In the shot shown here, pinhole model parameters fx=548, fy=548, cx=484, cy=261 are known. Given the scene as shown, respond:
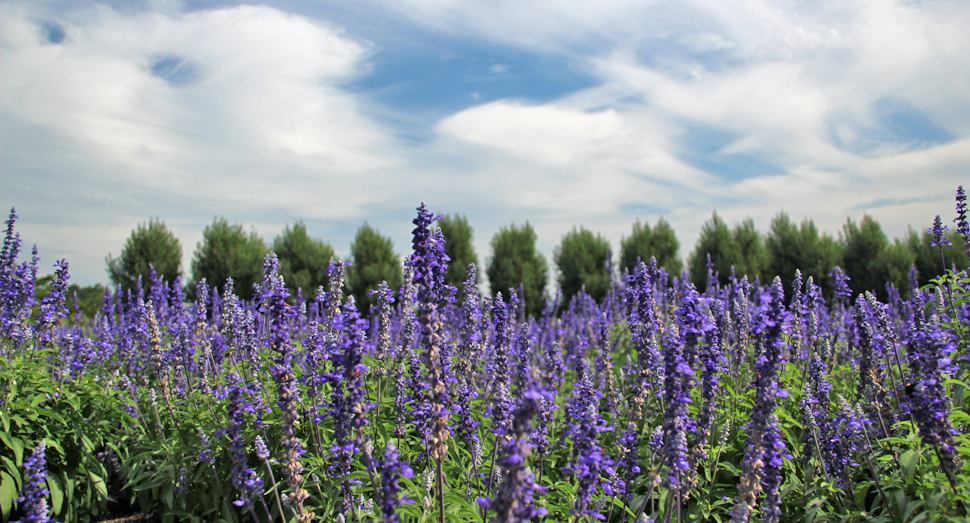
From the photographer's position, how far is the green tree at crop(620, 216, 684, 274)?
113 feet

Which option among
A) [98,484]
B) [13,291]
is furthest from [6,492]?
[13,291]

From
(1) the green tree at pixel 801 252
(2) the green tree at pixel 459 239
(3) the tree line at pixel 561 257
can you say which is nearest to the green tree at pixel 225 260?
(3) the tree line at pixel 561 257

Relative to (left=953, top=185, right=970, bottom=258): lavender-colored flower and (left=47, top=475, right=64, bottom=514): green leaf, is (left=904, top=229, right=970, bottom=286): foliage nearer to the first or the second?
(left=953, top=185, right=970, bottom=258): lavender-colored flower

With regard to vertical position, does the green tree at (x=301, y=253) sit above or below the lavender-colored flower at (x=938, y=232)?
above

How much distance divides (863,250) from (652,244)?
1218 cm

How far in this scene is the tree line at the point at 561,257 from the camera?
32000 mm

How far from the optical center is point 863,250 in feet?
108

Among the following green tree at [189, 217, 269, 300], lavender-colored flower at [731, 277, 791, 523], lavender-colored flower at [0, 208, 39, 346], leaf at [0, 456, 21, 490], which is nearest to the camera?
lavender-colored flower at [731, 277, 791, 523]

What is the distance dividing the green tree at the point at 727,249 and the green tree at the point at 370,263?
18846 mm

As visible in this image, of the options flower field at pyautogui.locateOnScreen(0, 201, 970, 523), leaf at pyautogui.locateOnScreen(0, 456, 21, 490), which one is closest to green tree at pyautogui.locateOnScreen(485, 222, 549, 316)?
flower field at pyautogui.locateOnScreen(0, 201, 970, 523)

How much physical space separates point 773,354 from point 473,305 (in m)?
3.27

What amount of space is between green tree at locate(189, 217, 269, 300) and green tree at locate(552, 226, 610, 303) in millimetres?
19457

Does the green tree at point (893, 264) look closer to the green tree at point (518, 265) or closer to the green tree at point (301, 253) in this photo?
the green tree at point (518, 265)

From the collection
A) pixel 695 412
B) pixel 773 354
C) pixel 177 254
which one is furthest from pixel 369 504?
pixel 177 254
